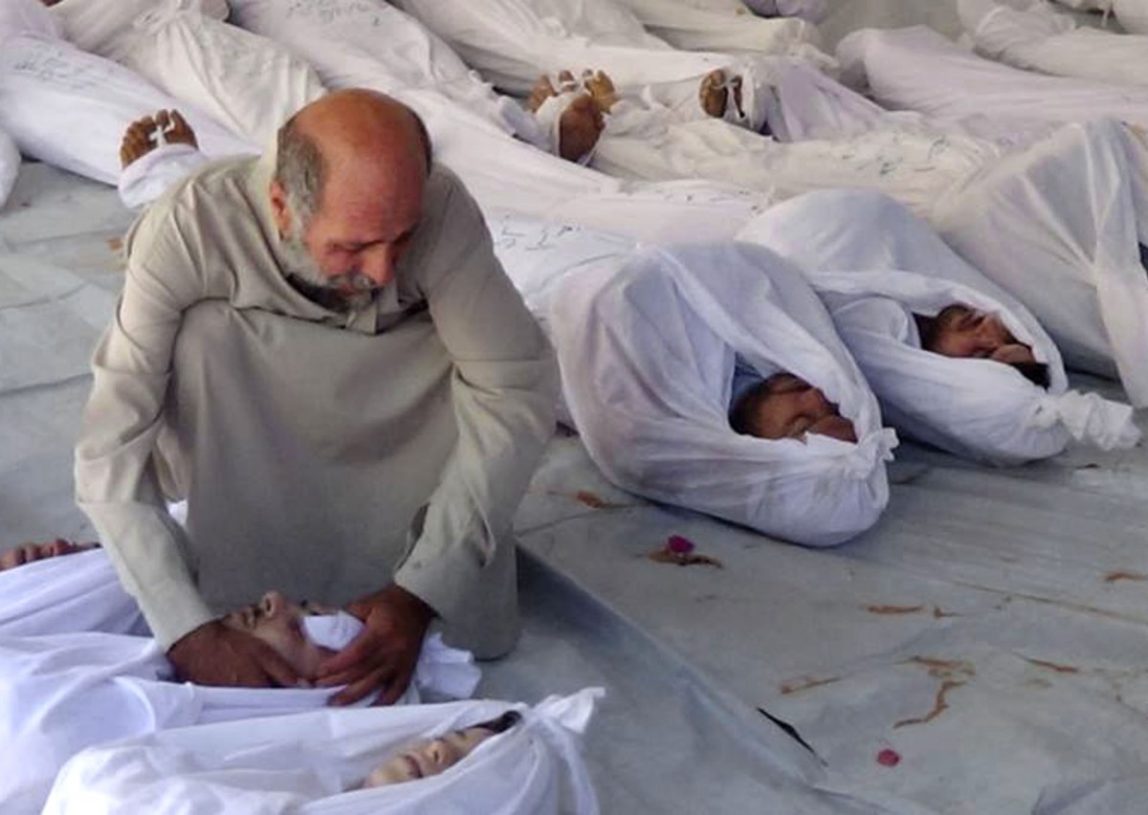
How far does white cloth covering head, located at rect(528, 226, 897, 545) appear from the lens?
88.3 inches

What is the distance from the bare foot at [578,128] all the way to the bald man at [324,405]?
152cm

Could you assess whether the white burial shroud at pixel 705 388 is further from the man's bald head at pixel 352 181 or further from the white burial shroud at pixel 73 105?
the white burial shroud at pixel 73 105

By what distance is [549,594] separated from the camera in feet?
6.97

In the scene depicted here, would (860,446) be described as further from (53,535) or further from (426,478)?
(53,535)

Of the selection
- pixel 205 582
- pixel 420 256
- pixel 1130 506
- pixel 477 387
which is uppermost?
pixel 420 256

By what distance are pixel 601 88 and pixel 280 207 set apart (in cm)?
192

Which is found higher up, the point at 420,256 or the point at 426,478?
the point at 420,256

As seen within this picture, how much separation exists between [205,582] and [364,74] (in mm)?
1902

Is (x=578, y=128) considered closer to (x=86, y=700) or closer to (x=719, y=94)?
(x=719, y=94)

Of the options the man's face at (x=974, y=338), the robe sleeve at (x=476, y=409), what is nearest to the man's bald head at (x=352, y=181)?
the robe sleeve at (x=476, y=409)

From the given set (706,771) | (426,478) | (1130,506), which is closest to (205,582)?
(426,478)

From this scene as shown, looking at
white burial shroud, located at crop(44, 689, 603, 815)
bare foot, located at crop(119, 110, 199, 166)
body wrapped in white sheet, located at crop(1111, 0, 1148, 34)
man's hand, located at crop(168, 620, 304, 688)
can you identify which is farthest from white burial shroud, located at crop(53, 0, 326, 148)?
body wrapped in white sheet, located at crop(1111, 0, 1148, 34)

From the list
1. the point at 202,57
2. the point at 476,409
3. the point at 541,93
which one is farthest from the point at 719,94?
the point at 476,409

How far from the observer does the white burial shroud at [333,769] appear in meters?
1.43
